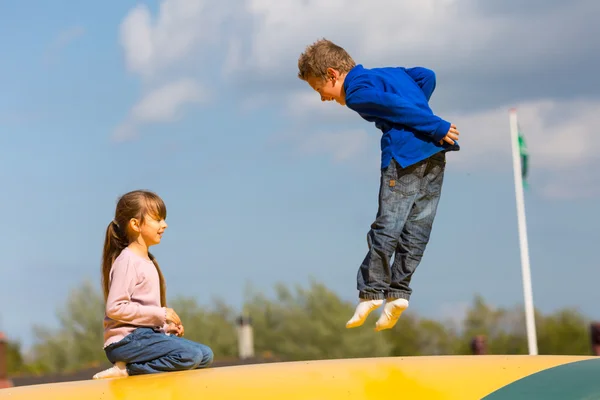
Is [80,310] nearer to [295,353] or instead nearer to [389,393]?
[295,353]

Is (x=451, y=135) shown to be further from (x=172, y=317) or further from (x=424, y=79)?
(x=172, y=317)

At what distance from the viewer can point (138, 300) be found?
6.27 metres

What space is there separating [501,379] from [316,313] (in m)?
45.2

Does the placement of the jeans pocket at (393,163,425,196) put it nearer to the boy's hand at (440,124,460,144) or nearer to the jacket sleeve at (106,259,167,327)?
the boy's hand at (440,124,460,144)

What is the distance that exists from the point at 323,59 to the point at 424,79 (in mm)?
760

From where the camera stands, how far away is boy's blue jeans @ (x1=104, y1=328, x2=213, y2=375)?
6234 millimetres

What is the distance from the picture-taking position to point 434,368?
530cm

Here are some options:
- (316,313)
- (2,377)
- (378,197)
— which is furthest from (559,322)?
(378,197)

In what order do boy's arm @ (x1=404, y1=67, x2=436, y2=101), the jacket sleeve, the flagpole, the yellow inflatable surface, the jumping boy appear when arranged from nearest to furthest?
the yellow inflatable surface < the jacket sleeve < the jumping boy < boy's arm @ (x1=404, y1=67, x2=436, y2=101) < the flagpole

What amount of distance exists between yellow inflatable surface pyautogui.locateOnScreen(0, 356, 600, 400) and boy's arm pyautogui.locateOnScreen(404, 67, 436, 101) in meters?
1.97

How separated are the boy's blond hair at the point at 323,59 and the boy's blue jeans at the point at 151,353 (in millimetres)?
1917

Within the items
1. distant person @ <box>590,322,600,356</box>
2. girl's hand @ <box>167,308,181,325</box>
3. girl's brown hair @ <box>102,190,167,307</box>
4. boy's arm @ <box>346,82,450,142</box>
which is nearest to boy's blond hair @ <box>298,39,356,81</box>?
boy's arm @ <box>346,82,450,142</box>

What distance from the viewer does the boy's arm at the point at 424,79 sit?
688 cm

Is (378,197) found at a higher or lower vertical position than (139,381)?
higher
